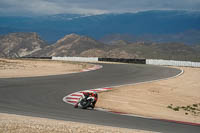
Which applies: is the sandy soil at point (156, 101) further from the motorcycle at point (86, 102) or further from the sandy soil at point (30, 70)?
the sandy soil at point (30, 70)

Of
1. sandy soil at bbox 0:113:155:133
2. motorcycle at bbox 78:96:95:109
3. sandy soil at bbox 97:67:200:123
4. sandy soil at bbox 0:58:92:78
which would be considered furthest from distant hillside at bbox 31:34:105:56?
sandy soil at bbox 0:113:155:133

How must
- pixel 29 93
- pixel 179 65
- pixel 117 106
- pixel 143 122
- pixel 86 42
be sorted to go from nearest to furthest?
1. pixel 143 122
2. pixel 117 106
3. pixel 29 93
4. pixel 179 65
5. pixel 86 42

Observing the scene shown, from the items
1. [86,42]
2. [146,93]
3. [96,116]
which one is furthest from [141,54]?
[96,116]

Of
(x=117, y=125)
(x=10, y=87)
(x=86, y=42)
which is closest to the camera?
(x=117, y=125)

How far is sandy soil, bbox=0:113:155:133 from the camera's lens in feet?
31.2

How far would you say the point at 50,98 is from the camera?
1631 cm

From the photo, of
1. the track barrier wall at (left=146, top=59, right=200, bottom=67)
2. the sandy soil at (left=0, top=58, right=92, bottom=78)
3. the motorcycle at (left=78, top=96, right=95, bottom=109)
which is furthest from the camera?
the track barrier wall at (left=146, top=59, right=200, bottom=67)

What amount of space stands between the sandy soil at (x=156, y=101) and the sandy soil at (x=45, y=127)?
444cm

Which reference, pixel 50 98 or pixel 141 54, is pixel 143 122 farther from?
pixel 141 54

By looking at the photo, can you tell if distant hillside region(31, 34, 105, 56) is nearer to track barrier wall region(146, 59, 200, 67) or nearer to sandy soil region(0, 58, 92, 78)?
track barrier wall region(146, 59, 200, 67)

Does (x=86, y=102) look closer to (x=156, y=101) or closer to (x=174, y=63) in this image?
(x=156, y=101)

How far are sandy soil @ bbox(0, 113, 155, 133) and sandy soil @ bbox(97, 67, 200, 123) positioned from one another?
4.44m

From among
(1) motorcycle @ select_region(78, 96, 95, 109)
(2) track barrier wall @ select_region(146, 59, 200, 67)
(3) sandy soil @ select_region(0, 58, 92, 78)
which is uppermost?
(1) motorcycle @ select_region(78, 96, 95, 109)

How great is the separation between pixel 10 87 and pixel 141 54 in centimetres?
10734
